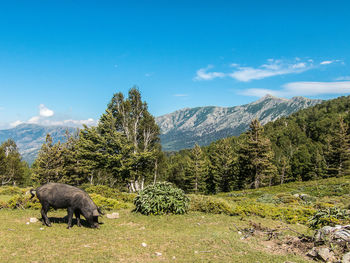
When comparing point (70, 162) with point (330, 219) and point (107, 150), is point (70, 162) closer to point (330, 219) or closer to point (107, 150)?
point (107, 150)

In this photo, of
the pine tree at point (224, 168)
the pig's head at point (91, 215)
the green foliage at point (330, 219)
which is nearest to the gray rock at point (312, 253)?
the green foliage at point (330, 219)

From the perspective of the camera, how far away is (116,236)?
996cm

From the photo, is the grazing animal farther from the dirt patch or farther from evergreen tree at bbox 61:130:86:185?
evergreen tree at bbox 61:130:86:185

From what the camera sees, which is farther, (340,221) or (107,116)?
(107,116)

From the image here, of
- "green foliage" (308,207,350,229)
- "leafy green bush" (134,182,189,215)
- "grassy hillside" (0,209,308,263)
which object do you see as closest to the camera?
"grassy hillside" (0,209,308,263)

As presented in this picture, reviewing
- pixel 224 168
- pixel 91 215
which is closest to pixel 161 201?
pixel 91 215

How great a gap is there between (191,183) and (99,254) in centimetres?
5247

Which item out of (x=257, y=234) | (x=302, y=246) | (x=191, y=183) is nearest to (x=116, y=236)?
(x=257, y=234)

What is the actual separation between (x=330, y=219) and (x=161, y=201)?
30.8 ft

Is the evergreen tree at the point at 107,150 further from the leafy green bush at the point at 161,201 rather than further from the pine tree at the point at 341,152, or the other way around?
the pine tree at the point at 341,152

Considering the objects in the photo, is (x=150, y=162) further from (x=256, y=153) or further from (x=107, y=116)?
(x=256, y=153)

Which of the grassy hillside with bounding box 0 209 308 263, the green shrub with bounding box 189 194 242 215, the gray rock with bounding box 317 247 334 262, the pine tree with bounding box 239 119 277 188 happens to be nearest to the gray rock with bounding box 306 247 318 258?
the gray rock with bounding box 317 247 334 262

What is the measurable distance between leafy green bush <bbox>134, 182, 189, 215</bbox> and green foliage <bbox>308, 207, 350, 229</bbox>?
24.4 feet

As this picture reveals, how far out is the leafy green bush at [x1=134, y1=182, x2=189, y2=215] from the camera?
1389 cm
